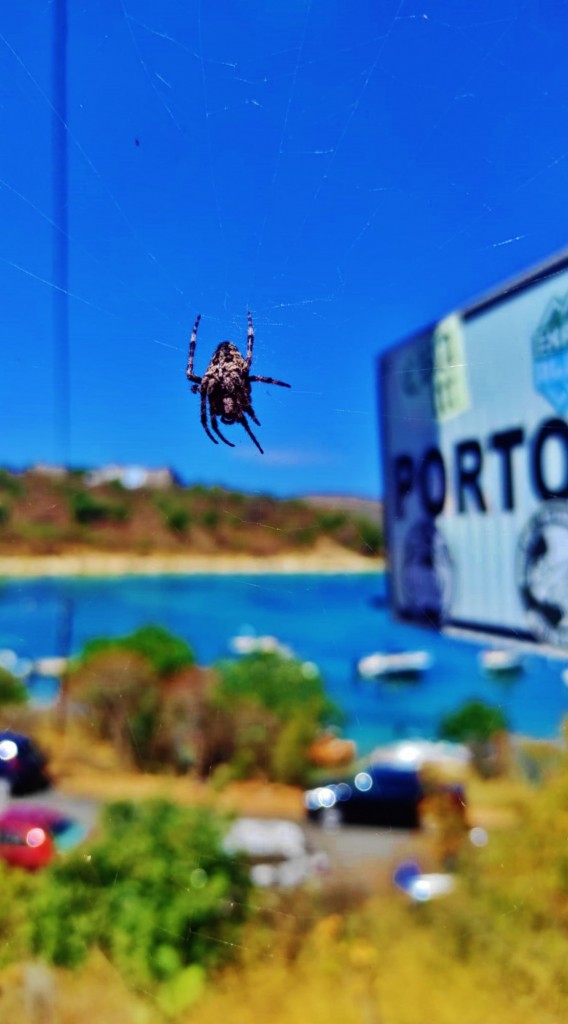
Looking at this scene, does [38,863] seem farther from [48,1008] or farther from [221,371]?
[221,371]

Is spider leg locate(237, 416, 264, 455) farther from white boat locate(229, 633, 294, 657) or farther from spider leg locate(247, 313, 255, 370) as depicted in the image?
white boat locate(229, 633, 294, 657)

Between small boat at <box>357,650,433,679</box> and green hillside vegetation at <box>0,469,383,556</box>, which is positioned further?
small boat at <box>357,650,433,679</box>

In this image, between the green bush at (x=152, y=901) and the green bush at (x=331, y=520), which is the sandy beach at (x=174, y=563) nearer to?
the green bush at (x=331, y=520)

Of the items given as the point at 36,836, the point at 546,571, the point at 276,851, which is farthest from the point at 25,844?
the point at 546,571

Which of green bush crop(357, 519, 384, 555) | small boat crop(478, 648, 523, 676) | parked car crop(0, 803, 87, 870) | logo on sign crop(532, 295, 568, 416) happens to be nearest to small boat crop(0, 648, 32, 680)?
parked car crop(0, 803, 87, 870)

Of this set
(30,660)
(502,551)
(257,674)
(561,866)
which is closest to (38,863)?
(30,660)

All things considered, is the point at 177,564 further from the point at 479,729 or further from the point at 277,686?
the point at 479,729
